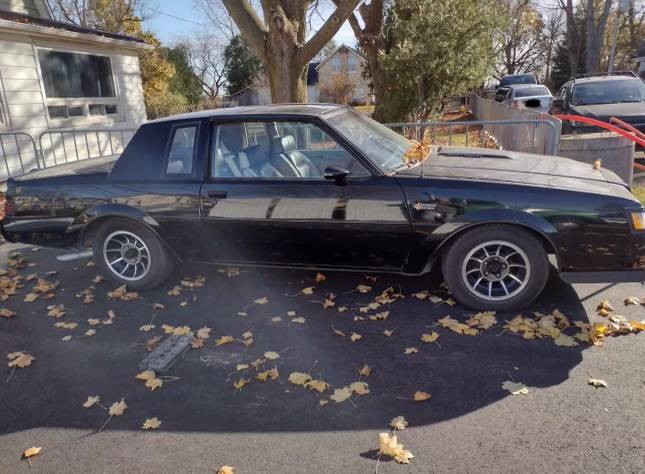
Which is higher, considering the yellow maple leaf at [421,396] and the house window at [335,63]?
the house window at [335,63]

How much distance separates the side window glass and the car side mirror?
4.26ft

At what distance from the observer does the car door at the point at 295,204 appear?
387cm

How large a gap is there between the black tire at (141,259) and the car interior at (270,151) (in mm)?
933

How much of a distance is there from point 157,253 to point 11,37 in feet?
24.4

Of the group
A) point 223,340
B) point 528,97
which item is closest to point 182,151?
point 223,340

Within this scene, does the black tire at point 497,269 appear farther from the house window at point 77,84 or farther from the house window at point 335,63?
the house window at point 335,63

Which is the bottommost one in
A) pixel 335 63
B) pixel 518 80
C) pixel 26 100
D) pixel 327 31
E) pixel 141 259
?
pixel 141 259

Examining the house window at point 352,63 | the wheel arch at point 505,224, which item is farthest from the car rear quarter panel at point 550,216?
the house window at point 352,63

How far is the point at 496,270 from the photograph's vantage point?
3750 millimetres

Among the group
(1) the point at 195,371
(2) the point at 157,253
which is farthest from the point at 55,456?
(2) the point at 157,253

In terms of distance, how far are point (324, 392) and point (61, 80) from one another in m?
10.4

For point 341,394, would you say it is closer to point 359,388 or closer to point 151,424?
point 359,388

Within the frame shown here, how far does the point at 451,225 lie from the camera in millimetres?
3691

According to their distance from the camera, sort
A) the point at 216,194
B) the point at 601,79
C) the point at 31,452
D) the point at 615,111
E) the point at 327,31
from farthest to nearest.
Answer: the point at 601,79 < the point at 327,31 < the point at 615,111 < the point at 216,194 < the point at 31,452
